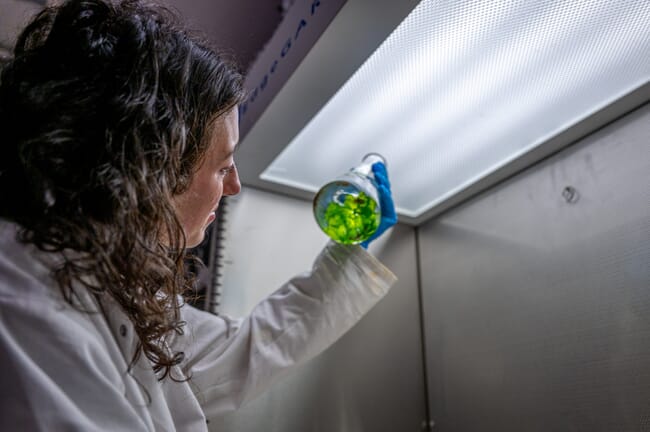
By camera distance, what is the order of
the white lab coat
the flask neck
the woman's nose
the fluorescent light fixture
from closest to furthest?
1. the white lab coat
2. the fluorescent light fixture
3. the woman's nose
4. the flask neck

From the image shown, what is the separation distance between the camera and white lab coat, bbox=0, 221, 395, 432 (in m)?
0.45

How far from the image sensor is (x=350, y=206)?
0.96 m

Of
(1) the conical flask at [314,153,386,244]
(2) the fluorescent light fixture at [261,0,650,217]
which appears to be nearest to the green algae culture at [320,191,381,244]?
(1) the conical flask at [314,153,386,244]

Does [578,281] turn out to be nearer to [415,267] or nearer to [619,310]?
[619,310]

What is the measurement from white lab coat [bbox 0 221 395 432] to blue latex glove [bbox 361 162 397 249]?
0.22m

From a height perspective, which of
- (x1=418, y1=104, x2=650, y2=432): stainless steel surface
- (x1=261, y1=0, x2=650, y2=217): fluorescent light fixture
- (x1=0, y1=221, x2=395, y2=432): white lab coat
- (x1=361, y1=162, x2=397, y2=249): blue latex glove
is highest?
(x1=261, y1=0, x2=650, y2=217): fluorescent light fixture

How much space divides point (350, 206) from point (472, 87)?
31cm

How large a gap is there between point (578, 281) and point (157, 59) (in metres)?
0.75

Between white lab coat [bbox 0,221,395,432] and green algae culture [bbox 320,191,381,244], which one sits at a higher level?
green algae culture [bbox 320,191,381,244]

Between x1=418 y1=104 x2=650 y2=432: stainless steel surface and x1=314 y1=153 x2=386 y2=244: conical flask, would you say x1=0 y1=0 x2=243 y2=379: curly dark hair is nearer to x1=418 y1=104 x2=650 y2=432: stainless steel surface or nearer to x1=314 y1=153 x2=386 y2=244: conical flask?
x1=314 y1=153 x2=386 y2=244: conical flask

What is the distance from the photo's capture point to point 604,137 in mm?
864

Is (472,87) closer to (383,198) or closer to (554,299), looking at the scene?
(383,198)

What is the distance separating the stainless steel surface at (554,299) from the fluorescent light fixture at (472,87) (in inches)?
3.2

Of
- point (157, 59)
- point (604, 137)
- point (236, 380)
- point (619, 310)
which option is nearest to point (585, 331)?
point (619, 310)
